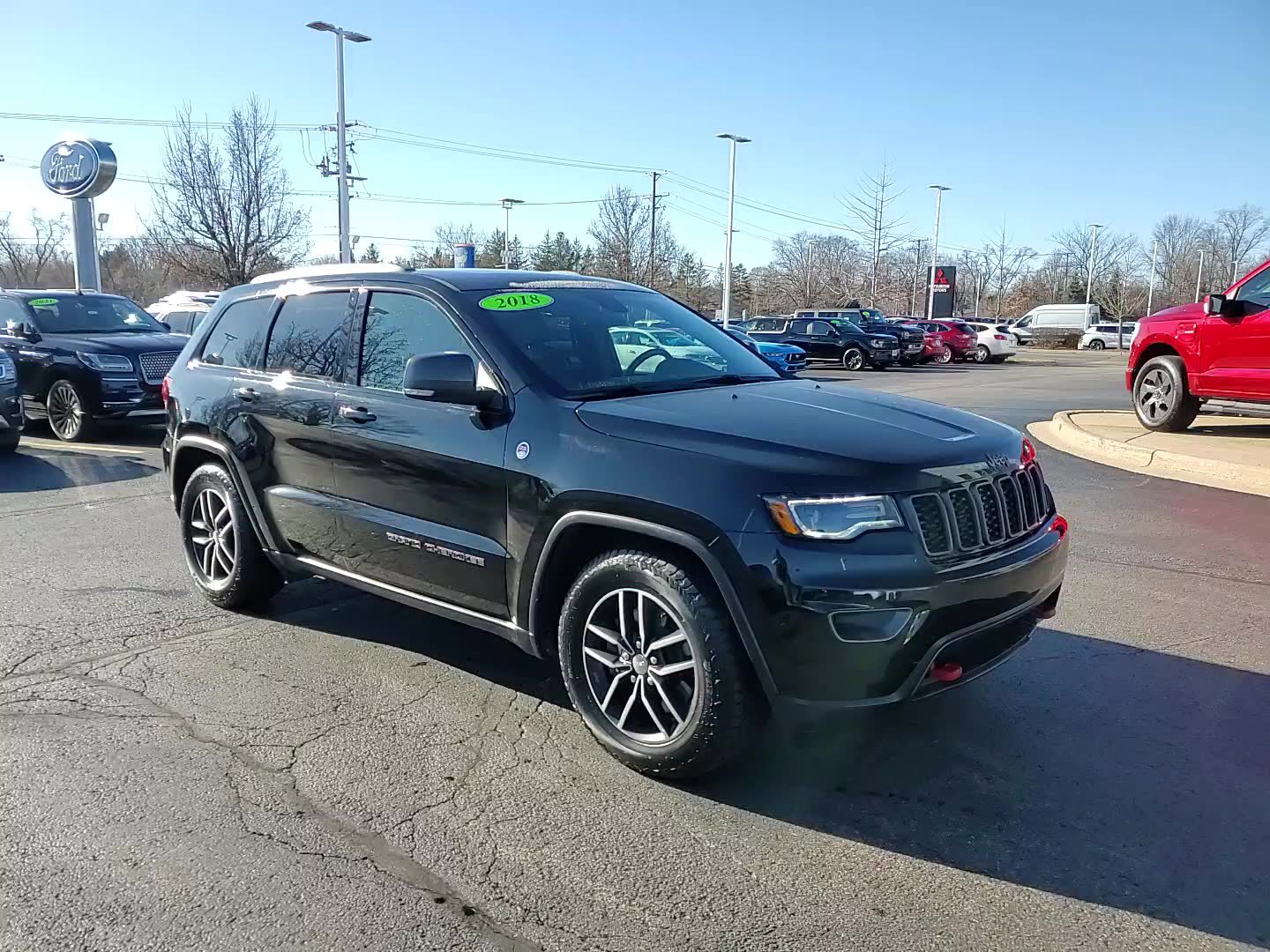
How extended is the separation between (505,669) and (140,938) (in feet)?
6.79

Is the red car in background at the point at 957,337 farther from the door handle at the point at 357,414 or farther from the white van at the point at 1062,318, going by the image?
the door handle at the point at 357,414

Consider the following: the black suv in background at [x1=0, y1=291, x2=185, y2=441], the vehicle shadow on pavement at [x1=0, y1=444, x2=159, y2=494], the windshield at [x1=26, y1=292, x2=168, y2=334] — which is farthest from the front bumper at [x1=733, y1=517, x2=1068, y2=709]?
the windshield at [x1=26, y1=292, x2=168, y2=334]

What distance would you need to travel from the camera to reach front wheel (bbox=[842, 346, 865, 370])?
98.5ft

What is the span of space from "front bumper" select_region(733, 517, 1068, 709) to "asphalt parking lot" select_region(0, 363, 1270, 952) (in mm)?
473

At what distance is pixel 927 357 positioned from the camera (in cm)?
3531

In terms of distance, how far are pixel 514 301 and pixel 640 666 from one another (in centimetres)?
170

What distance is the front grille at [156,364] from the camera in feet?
37.9

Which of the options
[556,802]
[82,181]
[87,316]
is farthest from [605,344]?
[82,181]

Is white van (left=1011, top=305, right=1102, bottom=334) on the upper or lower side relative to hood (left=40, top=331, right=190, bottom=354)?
upper

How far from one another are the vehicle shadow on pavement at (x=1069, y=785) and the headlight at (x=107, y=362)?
33.2ft

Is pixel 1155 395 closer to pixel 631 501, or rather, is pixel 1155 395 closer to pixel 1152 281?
pixel 631 501

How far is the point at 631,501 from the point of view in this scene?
11.0 feet

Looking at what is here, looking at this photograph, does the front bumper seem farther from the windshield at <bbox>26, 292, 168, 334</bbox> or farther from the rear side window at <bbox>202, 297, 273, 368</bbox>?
the windshield at <bbox>26, 292, 168, 334</bbox>

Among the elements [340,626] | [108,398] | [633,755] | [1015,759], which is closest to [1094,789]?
[1015,759]
